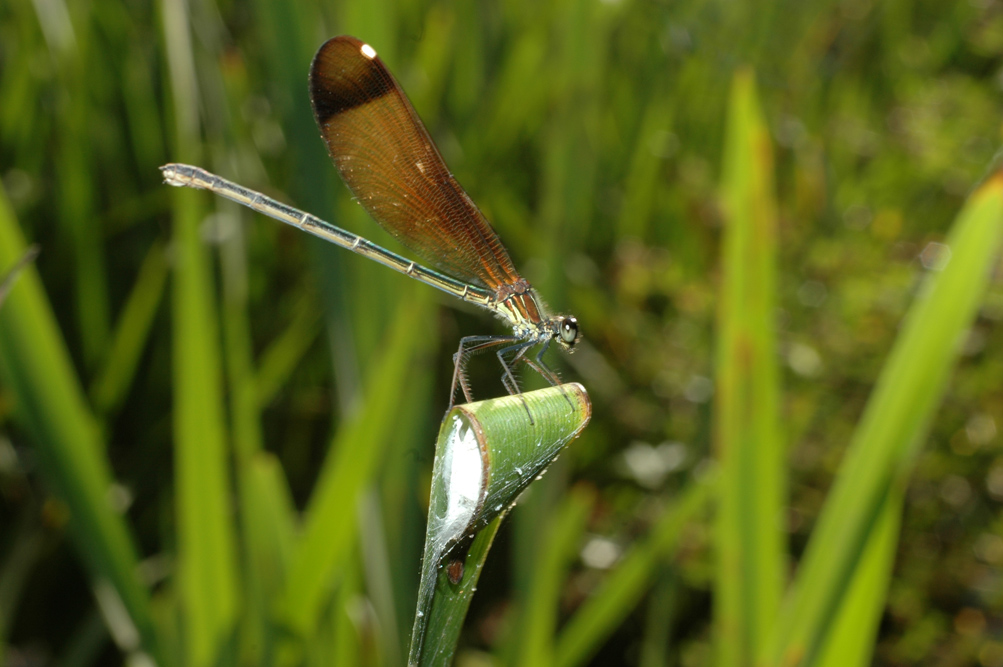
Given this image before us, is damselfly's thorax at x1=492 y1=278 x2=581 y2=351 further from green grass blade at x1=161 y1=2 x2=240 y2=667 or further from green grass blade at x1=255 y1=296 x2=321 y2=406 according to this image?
green grass blade at x1=255 y1=296 x2=321 y2=406

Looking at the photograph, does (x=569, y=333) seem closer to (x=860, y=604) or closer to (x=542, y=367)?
(x=542, y=367)

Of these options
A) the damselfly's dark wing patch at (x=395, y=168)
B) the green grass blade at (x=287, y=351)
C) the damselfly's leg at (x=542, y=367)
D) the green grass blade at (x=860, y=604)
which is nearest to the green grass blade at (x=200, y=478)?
the damselfly's dark wing patch at (x=395, y=168)

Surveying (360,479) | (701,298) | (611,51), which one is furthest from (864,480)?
(611,51)

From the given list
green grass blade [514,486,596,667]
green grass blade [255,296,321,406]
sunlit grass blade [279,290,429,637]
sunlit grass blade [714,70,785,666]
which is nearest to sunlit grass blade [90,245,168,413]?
green grass blade [255,296,321,406]

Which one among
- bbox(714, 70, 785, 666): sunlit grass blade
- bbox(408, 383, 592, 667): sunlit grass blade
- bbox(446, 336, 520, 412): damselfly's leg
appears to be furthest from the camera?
bbox(714, 70, 785, 666): sunlit grass blade

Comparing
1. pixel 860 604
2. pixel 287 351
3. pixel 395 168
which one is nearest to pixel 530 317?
pixel 395 168

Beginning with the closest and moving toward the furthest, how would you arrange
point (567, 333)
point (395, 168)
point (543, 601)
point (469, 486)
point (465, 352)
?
point (469, 486) → point (465, 352) → point (567, 333) → point (543, 601) → point (395, 168)

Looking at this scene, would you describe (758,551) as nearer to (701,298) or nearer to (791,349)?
(701,298)
